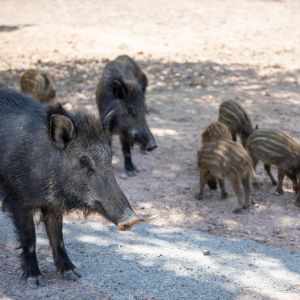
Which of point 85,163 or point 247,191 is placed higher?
point 85,163

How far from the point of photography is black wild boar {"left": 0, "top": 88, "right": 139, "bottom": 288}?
13.3 ft

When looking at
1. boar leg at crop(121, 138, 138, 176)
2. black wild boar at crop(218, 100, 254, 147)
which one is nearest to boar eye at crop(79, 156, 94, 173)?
boar leg at crop(121, 138, 138, 176)

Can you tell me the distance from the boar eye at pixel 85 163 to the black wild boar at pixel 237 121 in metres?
3.18

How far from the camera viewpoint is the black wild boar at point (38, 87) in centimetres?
791

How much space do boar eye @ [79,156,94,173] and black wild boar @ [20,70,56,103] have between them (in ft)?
12.9

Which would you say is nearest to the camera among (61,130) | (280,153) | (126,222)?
(126,222)

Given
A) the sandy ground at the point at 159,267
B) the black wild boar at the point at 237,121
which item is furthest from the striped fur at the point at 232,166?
the black wild boar at the point at 237,121

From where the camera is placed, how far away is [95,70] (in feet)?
33.6

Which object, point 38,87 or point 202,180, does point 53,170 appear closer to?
point 202,180

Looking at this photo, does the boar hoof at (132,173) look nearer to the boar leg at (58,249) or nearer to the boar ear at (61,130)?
the boar leg at (58,249)

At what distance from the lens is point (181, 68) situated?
10.2 meters

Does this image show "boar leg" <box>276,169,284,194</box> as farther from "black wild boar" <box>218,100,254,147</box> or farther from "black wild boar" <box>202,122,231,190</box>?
"black wild boar" <box>218,100,254,147</box>

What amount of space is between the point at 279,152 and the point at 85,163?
96.8 inches

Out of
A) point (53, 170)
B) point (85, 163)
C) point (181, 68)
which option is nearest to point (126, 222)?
point (85, 163)
